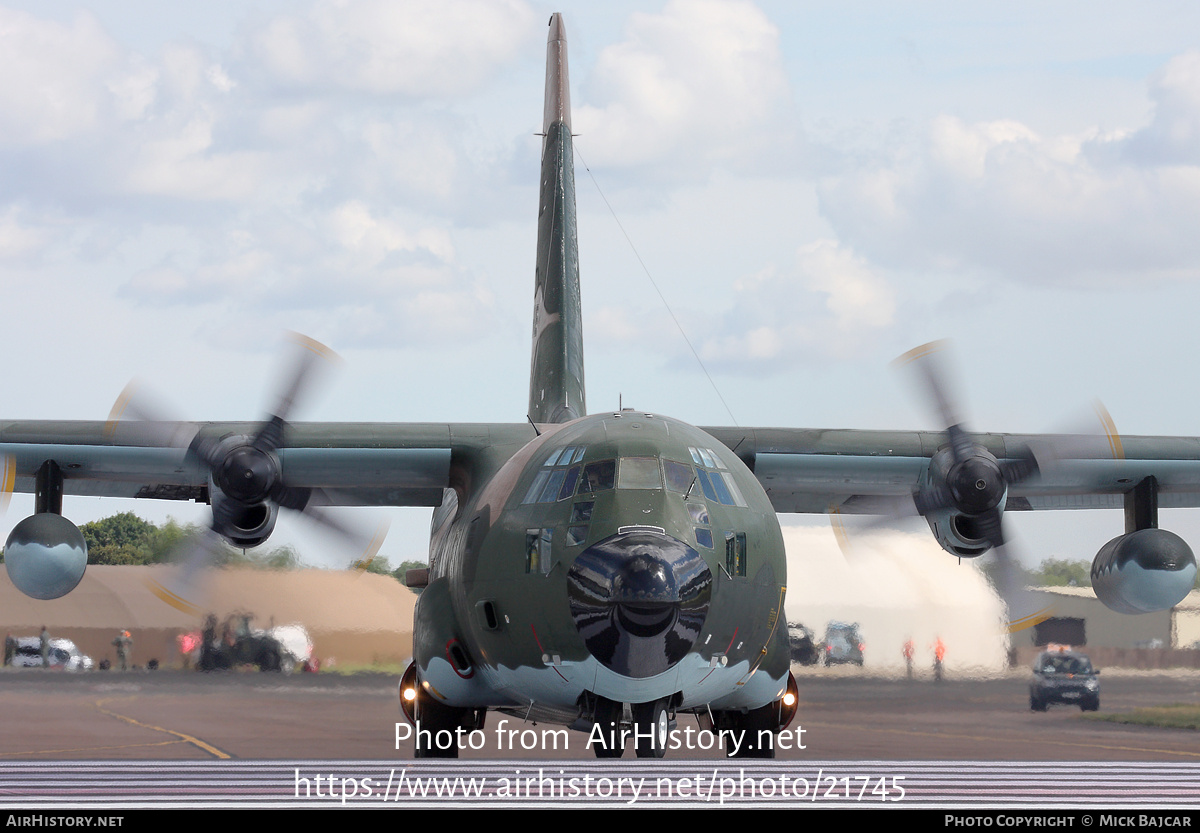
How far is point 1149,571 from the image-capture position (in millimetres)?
15227

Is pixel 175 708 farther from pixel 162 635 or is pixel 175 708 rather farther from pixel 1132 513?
pixel 1132 513

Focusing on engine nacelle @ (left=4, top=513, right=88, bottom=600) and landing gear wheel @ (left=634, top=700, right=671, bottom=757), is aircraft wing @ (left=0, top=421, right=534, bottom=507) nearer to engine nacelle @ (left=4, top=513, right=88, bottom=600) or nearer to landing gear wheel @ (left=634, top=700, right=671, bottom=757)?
engine nacelle @ (left=4, top=513, right=88, bottom=600)

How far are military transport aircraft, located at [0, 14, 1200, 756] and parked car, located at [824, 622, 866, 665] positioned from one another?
5922mm

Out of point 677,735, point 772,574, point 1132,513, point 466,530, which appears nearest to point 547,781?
point 772,574

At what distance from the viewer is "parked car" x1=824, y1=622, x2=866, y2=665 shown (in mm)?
23344

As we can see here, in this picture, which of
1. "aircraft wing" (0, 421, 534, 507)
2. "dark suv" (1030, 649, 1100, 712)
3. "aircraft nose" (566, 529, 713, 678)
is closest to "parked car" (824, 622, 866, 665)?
"dark suv" (1030, 649, 1100, 712)

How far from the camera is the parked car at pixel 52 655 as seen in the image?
Answer: 24.5 meters

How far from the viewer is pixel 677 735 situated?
68.6 feet

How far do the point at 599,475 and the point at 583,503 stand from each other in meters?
0.31

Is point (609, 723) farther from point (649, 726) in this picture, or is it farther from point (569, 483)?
point (569, 483)

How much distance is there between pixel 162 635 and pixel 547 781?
1712cm

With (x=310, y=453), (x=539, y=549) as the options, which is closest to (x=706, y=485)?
(x=539, y=549)

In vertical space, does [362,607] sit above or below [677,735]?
above

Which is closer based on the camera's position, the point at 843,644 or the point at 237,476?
the point at 237,476
